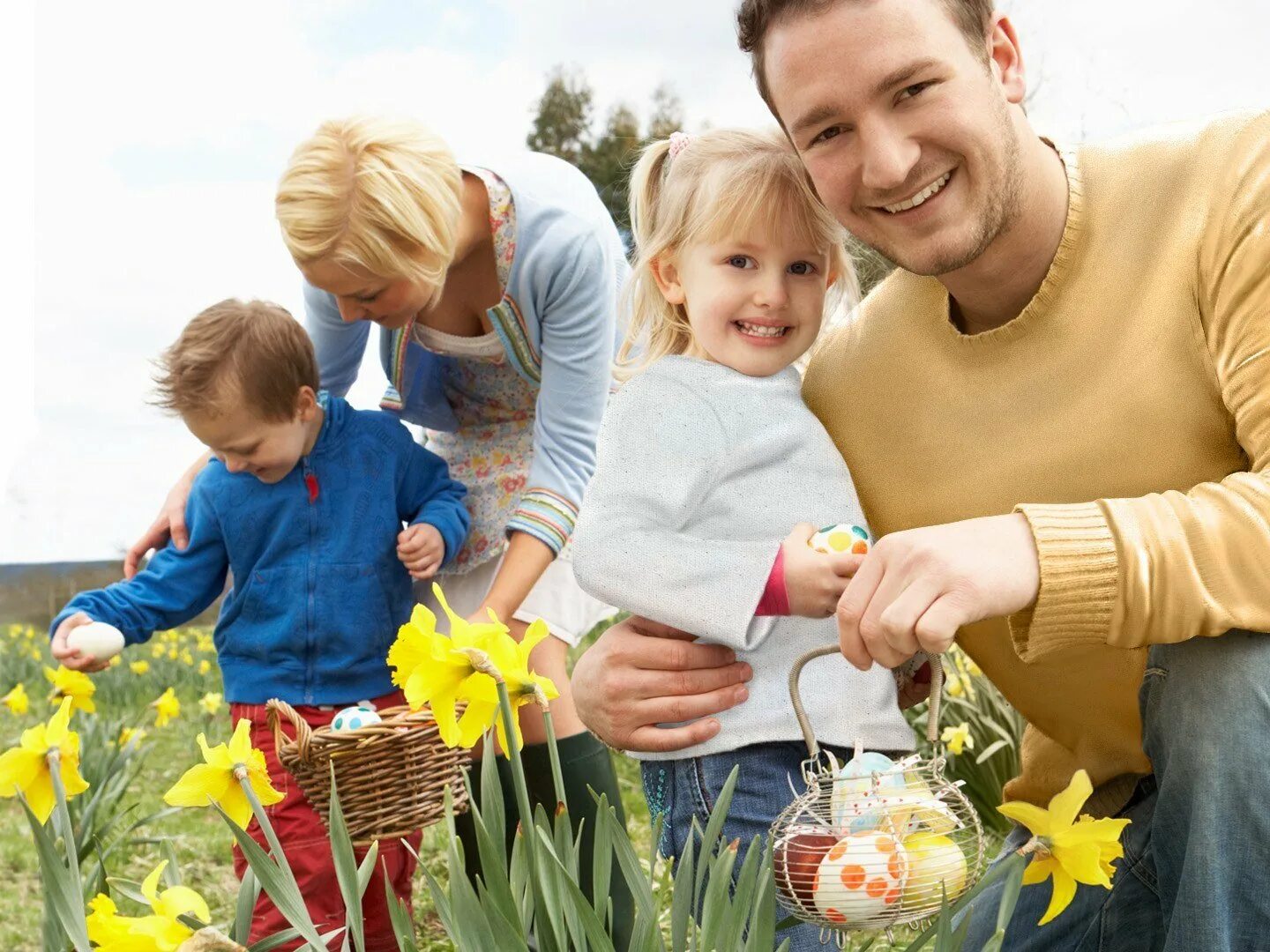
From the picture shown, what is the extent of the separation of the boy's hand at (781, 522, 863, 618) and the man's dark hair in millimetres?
625

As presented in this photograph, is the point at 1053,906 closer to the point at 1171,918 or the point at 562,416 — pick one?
the point at 1171,918

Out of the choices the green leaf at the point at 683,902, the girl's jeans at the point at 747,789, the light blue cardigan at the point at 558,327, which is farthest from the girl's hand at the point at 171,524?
the green leaf at the point at 683,902

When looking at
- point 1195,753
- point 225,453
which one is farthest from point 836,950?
point 225,453

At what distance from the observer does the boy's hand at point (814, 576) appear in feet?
5.40

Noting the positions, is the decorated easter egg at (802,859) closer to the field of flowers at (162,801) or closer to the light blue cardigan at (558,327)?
the field of flowers at (162,801)

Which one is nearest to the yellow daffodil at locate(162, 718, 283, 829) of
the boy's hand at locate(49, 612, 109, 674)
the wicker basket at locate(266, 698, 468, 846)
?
the wicker basket at locate(266, 698, 468, 846)

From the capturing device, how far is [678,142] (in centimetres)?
212

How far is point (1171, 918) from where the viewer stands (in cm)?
144

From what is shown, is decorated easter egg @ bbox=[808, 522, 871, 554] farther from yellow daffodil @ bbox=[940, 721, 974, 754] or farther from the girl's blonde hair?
yellow daffodil @ bbox=[940, 721, 974, 754]

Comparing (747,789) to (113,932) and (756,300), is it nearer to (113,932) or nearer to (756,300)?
(756,300)

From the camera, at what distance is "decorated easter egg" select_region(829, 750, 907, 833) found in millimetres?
1364

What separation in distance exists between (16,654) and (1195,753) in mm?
6601

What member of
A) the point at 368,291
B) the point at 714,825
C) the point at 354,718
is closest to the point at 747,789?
the point at 714,825

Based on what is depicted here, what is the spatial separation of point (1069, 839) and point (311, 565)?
2154 millimetres
